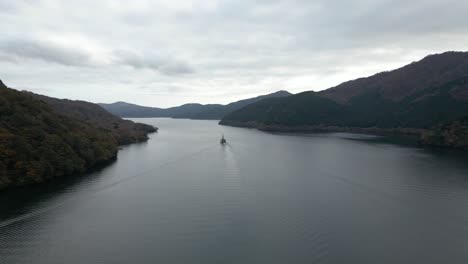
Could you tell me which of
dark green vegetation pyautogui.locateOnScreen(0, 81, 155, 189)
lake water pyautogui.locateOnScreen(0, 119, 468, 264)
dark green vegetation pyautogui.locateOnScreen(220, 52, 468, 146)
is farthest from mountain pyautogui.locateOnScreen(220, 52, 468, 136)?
dark green vegetation pyautogui.locateOnScreen(0, 81, 155, 189)

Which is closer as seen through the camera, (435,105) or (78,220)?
(78,220)

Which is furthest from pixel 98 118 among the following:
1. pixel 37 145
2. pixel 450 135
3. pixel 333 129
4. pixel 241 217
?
pixel 333 129

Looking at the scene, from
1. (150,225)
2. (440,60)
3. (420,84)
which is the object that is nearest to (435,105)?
(420,84)

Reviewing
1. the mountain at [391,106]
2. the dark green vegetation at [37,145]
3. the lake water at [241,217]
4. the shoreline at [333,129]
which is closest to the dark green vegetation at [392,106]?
the mountain at [391,106]

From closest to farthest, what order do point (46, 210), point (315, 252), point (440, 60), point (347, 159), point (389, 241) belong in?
point (315, 252), point (389, 241), point (46, 210), point (347, 159), point (440, 60)

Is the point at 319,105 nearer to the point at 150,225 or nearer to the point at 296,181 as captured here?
the point at 296,181

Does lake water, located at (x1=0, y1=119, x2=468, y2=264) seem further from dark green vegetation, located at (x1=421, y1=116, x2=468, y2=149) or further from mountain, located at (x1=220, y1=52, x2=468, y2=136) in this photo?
mountain, located at (x1=220, y1=52, x2=468, y2=136)

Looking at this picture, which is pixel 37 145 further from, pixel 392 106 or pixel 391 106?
pixel 391 106
